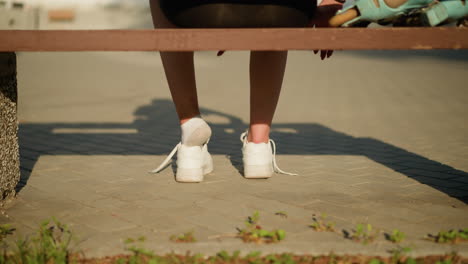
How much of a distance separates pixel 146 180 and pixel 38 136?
197cm

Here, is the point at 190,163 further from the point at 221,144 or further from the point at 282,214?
the point at 221,144

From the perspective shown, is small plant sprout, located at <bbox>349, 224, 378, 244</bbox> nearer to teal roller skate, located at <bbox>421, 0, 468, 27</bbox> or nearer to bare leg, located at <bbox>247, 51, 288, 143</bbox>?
teal roller skate, located at <bbox>421, 0, 468, 27</bbox>

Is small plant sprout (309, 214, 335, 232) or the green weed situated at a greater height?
the green weed

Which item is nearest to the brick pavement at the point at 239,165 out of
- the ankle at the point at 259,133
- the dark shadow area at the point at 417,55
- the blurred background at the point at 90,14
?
the ankle at the point at 259,133

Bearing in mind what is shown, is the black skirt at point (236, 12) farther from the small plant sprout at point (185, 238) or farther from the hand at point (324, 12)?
the small plant sprout at point (185, 238)

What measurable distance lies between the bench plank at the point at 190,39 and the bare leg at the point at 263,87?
3.71ft

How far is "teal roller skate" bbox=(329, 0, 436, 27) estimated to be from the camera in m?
2.72

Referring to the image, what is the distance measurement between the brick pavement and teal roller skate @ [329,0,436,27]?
0.93 metres

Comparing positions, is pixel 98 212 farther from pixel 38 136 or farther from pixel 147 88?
pixel 147 88

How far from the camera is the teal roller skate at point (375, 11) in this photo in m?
2.72

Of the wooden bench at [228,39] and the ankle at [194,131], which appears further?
the ankle at [194,131]

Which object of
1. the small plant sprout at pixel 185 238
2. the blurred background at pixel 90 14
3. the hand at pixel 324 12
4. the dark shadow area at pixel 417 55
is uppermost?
the hand at pixel 324 12

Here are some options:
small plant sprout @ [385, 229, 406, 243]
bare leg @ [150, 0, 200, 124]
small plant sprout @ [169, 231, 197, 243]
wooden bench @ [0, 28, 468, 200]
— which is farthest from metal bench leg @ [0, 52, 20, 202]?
small plant sprout @ [385, 229, 406, 243]

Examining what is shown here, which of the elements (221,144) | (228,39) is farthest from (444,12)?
(221,144)
